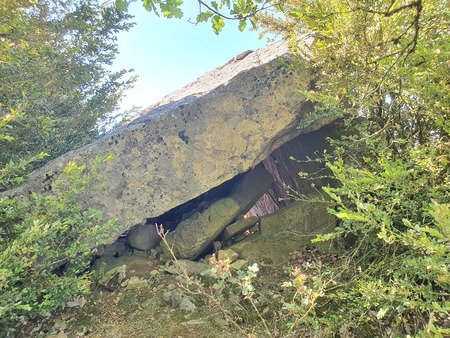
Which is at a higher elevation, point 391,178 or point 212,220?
point 391,178

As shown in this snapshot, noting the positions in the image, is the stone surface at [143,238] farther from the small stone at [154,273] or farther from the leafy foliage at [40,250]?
the leafy foliage at [40,250]

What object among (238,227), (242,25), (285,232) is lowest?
(285,232)

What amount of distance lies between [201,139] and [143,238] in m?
1.92

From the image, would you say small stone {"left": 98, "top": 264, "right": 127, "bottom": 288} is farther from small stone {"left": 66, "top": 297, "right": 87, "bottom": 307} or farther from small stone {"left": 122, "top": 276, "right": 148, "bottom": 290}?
small stone {"left": 66, "top": 297, "right": 87, "bottom": 307}

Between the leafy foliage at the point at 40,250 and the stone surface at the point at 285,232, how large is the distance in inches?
87.2

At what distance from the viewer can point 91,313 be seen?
323 centimetres


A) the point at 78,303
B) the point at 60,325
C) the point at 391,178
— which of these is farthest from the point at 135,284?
the point at 391,178

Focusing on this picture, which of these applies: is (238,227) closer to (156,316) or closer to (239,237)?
(239,237)

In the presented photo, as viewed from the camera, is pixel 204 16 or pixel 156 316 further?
pixel 156 316

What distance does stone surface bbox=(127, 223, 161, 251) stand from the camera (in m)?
4.63

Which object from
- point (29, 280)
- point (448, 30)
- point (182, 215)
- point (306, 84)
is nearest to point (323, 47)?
point (306, 84)

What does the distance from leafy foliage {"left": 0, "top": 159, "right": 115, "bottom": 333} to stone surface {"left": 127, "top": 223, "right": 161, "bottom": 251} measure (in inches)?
48.8

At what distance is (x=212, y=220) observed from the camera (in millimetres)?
4773

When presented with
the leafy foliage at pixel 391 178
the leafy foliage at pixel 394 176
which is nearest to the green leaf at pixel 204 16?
the leafy foliage at pixel 391 178
